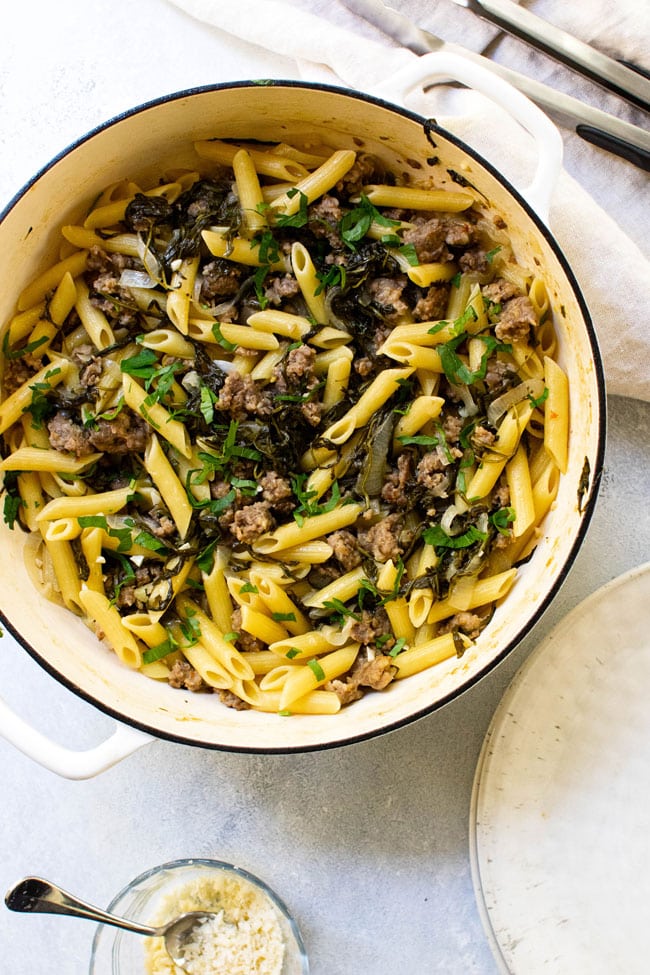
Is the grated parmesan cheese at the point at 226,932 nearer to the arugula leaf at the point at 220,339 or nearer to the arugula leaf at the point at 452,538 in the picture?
the arugula leaf at the point at 452,538

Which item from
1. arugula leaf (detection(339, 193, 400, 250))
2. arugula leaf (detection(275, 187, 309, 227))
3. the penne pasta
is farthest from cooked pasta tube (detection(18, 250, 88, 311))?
arugula leaf (detection(339, 193, 400, 250))

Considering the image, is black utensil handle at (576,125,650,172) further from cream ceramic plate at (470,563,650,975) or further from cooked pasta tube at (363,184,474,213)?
cream ceramic plate at (470,563,650,975)

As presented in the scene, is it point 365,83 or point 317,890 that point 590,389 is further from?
point 317,890

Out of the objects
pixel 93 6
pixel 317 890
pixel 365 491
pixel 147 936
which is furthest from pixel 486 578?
pixel 93 6

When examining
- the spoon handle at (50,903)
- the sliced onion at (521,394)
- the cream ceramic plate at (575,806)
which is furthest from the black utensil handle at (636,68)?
the spoon handle at (50,903)

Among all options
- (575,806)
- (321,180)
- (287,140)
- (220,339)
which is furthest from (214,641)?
(287,140)
